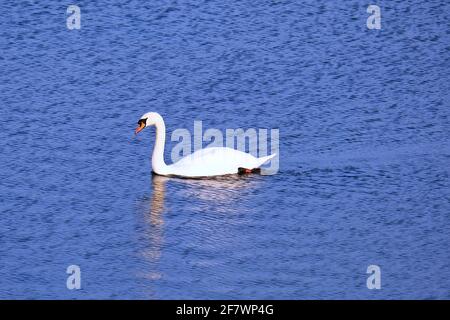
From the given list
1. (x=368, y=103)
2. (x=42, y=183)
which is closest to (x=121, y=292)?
(x=42, y=183)

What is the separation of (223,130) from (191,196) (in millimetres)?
2412

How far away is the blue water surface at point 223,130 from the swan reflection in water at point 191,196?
0.04m

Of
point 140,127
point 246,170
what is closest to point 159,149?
point 140,127

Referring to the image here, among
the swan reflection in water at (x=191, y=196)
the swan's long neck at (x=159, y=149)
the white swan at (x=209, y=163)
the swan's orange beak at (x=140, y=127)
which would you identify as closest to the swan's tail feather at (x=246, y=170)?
the white swan at (x=209, y=163)

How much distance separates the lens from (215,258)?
17.0 m

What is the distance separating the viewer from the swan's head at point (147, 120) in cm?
2097

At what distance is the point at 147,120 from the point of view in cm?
2102

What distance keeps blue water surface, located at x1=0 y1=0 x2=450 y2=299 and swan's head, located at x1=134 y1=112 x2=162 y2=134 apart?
14.4 inches

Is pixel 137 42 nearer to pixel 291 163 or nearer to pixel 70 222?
pixel 291 163

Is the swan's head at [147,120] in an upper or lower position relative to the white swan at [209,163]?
upper

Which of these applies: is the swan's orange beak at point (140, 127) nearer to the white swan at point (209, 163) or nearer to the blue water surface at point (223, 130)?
the blue water surface at point (223, 130)

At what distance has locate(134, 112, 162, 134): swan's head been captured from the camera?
21.0 meters

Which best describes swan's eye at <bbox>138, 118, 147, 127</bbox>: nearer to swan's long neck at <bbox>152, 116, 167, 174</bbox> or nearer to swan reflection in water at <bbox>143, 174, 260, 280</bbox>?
swan's long neck at <bbox>152, 116, 167, 174</bbox>

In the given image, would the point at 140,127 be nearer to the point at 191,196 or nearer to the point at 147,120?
the point at 147,120
